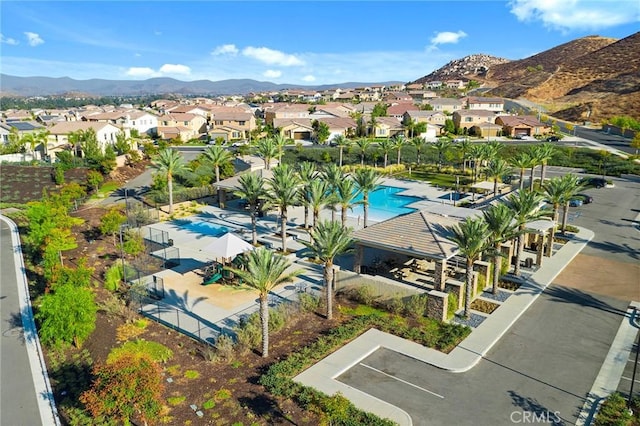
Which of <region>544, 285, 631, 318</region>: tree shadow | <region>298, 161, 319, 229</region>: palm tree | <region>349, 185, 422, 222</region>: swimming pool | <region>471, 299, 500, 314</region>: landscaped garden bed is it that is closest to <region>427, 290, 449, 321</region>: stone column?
<region>471, 299, 500, 314</region>: landscaped garden bed

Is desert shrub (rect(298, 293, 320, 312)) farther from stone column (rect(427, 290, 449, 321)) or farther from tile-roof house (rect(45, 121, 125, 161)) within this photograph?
tile-roof house (rect(45, 121, 125, 161))

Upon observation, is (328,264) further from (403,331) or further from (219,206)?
(219,206)

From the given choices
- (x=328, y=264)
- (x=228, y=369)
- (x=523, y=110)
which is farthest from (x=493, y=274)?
(x=523, y=110)

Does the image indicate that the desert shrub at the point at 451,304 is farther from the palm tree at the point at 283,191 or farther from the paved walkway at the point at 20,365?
the paved walkway at the point at 20,365

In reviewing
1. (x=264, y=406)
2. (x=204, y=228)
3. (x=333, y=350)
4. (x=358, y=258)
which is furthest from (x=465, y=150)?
(x=264, y=406)

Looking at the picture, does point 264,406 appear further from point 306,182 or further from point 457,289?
point 306,182
